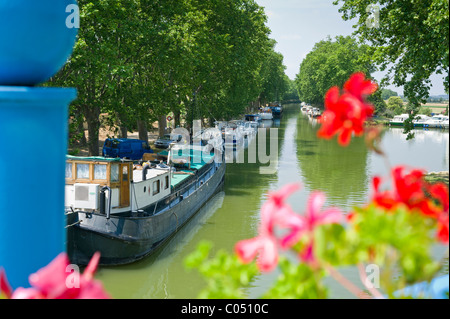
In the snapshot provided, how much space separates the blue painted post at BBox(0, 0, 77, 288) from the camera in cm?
462

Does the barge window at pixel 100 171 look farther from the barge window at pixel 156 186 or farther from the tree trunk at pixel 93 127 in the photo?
the tree trunk at pixel 93 127

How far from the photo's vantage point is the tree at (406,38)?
20.8 meters

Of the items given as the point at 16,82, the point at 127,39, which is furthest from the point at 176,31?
the point at 16,82

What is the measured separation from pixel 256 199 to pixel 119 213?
10.9m

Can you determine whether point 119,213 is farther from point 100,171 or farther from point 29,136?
point 29,136

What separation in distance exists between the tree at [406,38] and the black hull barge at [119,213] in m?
11.0

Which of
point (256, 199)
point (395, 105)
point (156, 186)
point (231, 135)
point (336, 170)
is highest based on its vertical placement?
point (395, 105)

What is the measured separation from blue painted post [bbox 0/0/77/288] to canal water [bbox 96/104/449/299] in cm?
275

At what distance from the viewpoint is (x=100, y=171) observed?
1641cm

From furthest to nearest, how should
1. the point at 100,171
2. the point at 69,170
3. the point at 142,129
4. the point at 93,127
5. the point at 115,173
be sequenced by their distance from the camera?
1. the point at 142,129
2. the point at 93,127
3. the point at 115,173
4. the point at 100,171
5. the point at 69,170

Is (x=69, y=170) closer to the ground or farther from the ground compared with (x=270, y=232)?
closer to the ground

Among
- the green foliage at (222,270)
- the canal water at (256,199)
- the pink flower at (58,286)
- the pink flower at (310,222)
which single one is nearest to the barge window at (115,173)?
the canal water at (256,199)

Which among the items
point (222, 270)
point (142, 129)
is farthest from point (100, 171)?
point (142, 129)

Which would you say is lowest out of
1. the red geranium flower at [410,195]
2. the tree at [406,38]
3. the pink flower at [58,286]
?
the pink flower at [58,286]
